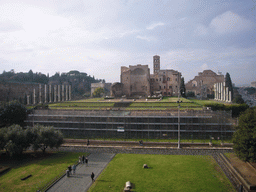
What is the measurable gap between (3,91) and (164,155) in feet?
229

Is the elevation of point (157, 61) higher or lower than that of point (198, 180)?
higher

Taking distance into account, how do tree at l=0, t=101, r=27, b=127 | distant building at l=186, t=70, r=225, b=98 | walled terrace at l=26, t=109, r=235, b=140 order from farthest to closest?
distant building at l=186, t=70, r=225, b=98, tree at l=0, t=101, r=27, b=127, walled terrace at l=26, t=109, r=235, b=140

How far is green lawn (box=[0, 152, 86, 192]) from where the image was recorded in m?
16.5

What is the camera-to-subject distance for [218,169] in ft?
62.5

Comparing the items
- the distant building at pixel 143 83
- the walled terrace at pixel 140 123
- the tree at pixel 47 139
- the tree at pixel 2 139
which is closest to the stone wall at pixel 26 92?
the distant building at pixel 143 83

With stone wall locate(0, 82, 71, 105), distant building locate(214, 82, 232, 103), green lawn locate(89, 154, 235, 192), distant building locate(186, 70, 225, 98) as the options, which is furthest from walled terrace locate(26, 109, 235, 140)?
distant building locate(186, 70, 225, 98)

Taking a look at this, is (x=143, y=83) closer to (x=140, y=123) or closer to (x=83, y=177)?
(x=140, y=123)

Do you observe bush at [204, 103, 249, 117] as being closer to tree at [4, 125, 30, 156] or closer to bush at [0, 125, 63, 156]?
bush at [0, 125, 63, 156]

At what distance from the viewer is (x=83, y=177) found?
18000mm

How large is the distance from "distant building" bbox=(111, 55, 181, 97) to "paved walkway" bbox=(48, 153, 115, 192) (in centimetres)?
4925

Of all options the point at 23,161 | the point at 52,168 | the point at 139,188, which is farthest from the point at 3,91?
the point at 139,188

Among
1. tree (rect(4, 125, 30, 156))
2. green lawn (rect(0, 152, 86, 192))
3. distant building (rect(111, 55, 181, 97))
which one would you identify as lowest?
green lawn (rect(0, 152, 86, 192))

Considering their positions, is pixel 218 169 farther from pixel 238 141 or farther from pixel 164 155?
pixel 164 155

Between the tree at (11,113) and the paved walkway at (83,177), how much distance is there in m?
20.4
